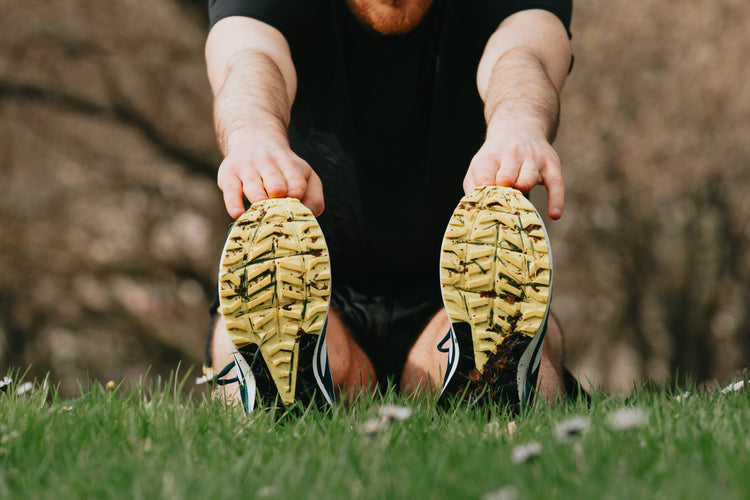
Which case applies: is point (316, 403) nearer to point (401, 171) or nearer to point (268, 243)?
point (268, 243)

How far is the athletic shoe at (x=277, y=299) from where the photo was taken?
1.46 metres

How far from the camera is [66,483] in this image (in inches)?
41.3

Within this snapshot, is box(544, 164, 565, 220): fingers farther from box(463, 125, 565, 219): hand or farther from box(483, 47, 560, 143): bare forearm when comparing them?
box(483, 47, 560, 143): bare forearm

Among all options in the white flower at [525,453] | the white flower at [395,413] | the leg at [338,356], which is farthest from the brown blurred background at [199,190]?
the white flower at [525,453]

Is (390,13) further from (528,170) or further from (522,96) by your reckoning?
(528,170)

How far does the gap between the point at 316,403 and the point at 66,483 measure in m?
0.59

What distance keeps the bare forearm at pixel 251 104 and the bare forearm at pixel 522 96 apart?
0.53 meters

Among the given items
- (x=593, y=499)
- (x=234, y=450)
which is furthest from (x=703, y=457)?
(x=234, y=450)

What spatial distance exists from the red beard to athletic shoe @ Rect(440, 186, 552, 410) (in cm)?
93

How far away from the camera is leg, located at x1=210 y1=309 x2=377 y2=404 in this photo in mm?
2049

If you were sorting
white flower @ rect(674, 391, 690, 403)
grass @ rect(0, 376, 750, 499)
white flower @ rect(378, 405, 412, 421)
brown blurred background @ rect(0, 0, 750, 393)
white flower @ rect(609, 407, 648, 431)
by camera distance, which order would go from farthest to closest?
brown blurred background @ rect(0, 0, 750, 393) → white flower @ rect(674, 391, 690, 403) → white flower @ rect(378, 405, 412, 421) → white flower @ rect(609, 407, 648, 431) → grass @ rect(0, 376, 750, 499)

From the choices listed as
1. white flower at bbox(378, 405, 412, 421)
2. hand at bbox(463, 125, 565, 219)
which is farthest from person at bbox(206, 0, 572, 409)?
white flower at bbox(378, 405, 412, 421)

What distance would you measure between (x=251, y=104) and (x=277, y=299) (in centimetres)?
54

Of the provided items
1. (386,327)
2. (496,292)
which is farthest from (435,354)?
(496,292)
